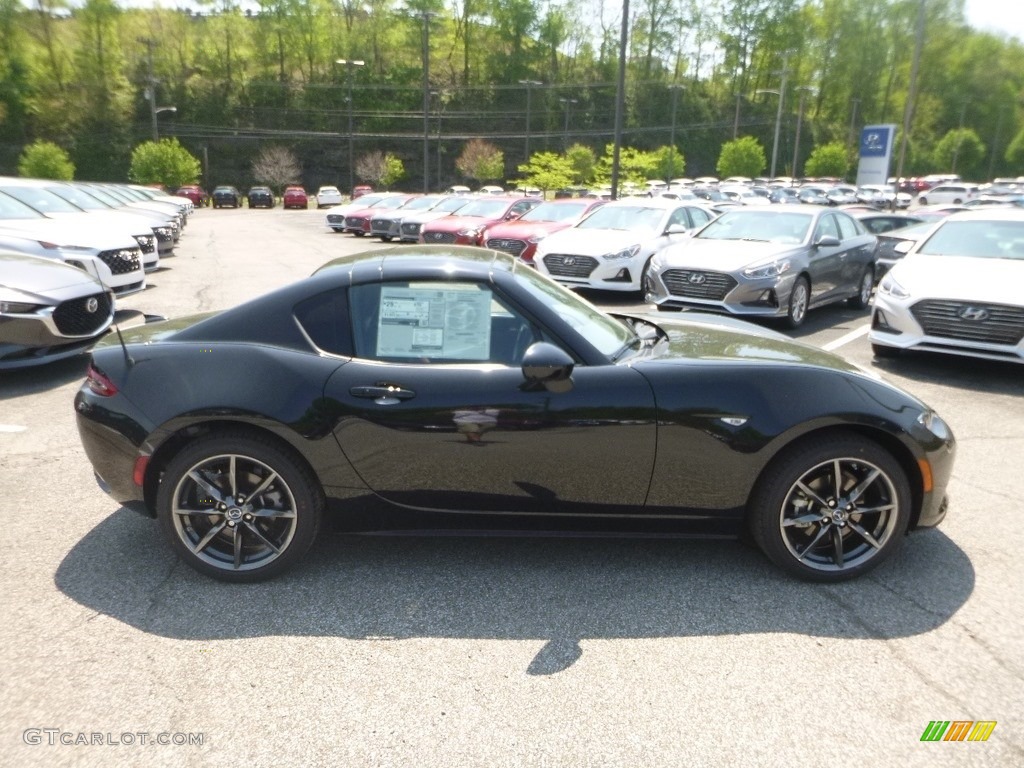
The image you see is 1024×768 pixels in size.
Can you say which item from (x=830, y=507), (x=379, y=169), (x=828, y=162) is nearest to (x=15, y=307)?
(x=830, y=507)

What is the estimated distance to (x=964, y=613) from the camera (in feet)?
10.7

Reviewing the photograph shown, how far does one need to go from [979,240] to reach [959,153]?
86.8 m

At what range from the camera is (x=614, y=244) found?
39.1ft

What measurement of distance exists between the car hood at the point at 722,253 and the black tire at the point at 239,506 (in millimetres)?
7033

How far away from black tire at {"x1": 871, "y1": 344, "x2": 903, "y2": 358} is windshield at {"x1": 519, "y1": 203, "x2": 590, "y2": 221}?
334 inches

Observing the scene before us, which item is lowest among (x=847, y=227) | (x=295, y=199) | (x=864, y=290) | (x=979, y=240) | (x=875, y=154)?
(x=295, y=199)

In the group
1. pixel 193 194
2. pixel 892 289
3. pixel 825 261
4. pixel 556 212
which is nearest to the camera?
pixel 892 289

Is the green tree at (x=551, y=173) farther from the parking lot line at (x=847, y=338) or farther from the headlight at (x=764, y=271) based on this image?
the headlight at (x=764, y=271)

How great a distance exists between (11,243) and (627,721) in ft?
32.2

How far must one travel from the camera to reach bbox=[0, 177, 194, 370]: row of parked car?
6.55 meters

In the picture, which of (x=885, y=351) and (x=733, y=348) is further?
(x=885, y=351)

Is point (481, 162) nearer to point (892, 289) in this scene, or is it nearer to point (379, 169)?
point (379, 169)

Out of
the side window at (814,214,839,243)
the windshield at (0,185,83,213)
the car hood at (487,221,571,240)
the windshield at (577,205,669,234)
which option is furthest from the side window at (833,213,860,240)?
the windshield at (0,185,83,213)

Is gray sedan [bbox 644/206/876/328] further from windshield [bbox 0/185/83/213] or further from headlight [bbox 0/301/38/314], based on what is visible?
windshield [bbox 0/185/83/213]
